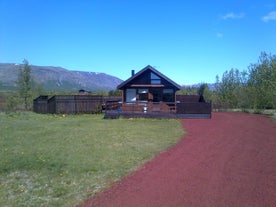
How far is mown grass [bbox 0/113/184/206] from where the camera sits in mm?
7457

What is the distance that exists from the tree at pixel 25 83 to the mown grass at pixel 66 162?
28431 millimetres

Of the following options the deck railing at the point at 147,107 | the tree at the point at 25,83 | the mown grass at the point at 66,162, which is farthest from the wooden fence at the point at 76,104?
the mown grass at the point at 66,162

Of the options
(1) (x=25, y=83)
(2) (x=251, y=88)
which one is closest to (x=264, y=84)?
(2) (x=251, y=88)

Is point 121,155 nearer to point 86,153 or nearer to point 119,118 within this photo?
point 86,153

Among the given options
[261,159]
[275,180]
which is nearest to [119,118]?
[261,159]

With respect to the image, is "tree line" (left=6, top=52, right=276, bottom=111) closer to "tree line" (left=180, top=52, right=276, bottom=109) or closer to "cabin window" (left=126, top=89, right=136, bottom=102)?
"tree line" (left=180, top=52, right=276, bottom=109)

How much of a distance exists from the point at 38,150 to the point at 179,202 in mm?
7144

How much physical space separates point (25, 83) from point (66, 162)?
36.3 meters

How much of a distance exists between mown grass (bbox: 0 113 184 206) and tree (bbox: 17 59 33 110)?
28431mm

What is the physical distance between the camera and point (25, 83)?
4450cm

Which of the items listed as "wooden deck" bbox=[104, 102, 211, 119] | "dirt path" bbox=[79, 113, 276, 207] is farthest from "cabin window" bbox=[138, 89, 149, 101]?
"dirt path" bbox=[79, 113, 276, 207]

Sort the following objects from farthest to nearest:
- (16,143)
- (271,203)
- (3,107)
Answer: (3,107) → (16,143) → (271,203)

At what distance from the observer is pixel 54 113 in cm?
3459

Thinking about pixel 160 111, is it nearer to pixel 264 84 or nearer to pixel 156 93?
pixel 156 93
